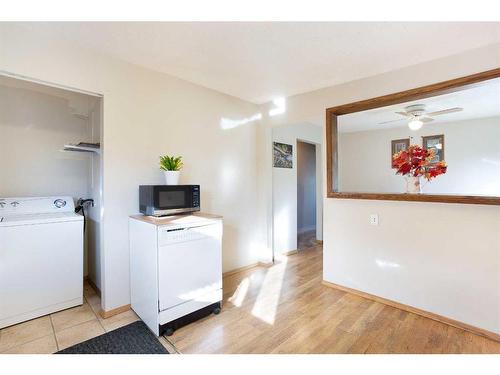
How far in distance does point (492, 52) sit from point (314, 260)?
2.97 m

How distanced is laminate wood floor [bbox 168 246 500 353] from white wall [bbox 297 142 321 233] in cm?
287

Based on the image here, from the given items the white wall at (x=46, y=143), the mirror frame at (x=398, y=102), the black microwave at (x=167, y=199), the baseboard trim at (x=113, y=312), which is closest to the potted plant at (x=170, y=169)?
the black microwave at (x=167, y=199)

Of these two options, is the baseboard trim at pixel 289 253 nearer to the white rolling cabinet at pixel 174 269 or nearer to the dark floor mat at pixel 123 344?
the white rolling cabinet at pixel 174 269

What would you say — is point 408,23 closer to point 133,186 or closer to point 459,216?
point 459,216

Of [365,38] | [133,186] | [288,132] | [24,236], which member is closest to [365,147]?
[288,132]

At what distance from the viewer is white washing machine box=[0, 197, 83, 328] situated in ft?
6.40

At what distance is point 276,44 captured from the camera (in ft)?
6.33

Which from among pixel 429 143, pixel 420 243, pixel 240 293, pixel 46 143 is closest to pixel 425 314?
pixel 420 243

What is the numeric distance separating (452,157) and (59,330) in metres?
5.94

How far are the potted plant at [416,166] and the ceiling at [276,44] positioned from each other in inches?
31.8

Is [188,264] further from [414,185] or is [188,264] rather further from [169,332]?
[414,185]

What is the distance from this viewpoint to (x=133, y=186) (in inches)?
89.9

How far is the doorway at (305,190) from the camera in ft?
17.7

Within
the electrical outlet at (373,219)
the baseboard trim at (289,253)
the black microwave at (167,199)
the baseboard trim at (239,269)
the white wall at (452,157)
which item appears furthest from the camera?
the white wall at (452,157)
